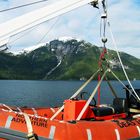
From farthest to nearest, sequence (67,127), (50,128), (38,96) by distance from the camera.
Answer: (38,96) → (67,127) → (50,128)

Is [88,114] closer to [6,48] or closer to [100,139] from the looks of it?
[100,139]

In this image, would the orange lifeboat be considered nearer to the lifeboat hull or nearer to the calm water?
the lifeboat hull

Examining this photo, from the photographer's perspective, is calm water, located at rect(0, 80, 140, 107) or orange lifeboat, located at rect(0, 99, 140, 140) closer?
orange lifeboat, located at rect(0, 99, 140, 140)

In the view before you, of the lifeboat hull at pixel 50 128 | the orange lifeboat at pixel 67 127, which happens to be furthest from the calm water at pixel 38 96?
the lifeboat hull at pixel 50 128

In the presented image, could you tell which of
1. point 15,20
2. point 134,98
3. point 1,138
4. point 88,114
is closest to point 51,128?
point 1,138

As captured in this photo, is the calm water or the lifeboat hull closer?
the lifeboat hull

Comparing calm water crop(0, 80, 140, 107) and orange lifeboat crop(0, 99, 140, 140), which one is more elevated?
orange lifeboat crop(0, 99, 140, 140)

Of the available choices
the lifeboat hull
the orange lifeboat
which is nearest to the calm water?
the orange lifeboat

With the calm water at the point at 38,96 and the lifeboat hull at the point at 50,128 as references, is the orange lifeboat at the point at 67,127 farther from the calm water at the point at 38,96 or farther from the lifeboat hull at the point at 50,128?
the calm water at the point at 38,96

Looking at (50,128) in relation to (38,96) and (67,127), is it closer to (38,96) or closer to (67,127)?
(67,127)

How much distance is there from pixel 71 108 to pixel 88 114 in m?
0.74

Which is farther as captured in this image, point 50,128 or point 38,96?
point 38,96

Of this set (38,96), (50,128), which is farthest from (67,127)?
(38,96)

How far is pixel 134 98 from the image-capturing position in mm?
16453
